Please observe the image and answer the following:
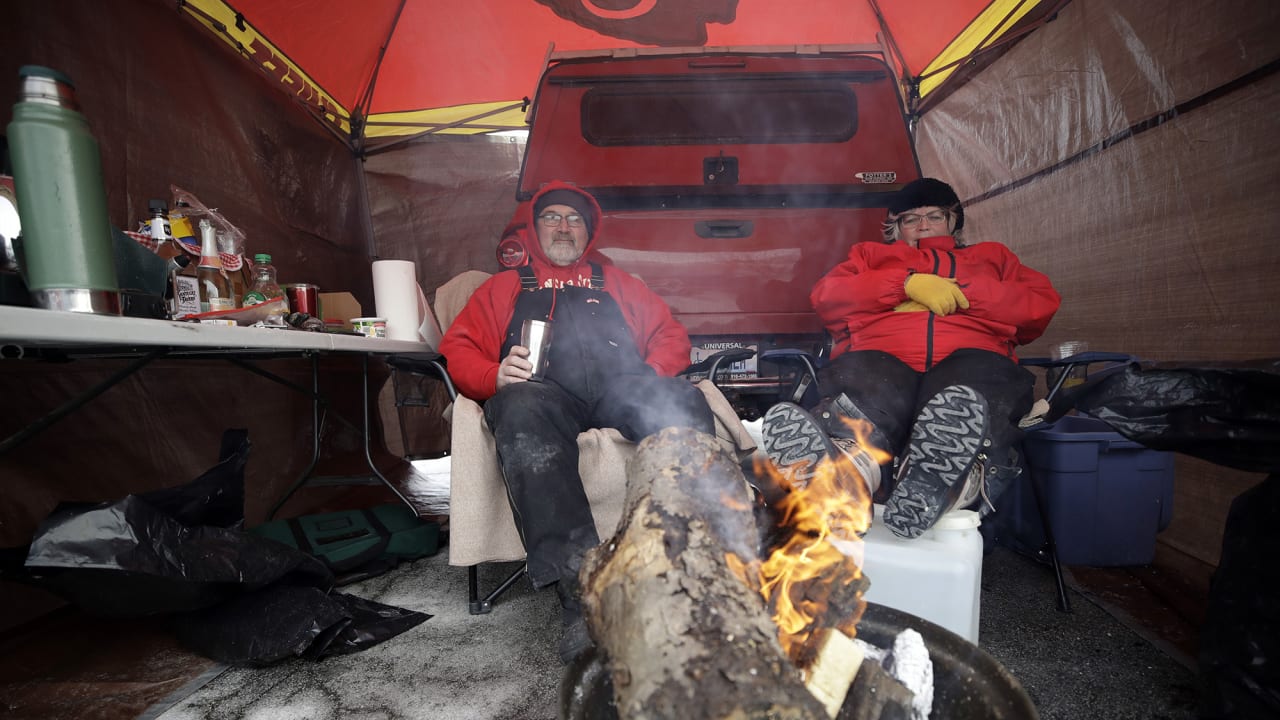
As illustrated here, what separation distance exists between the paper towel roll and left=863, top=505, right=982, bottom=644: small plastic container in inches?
76.5

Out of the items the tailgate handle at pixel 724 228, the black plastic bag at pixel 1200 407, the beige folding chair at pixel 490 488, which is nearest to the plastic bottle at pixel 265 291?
the beige folding chair at pixel 490 488

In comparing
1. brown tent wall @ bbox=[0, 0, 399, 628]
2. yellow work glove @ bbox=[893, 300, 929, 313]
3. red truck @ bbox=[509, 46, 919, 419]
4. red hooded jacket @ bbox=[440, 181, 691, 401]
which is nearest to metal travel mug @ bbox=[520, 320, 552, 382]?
red hooded jacket @ bbox=[440, 181, 691, 401]

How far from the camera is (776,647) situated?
0.62 m

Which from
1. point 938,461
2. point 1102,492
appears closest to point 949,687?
point 938,461

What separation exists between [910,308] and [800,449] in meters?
0.97

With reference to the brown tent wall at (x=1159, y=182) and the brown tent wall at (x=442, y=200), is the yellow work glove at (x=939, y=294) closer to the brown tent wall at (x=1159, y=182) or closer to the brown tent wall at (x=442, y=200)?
the brown tent wall at (x=1159, y=182)

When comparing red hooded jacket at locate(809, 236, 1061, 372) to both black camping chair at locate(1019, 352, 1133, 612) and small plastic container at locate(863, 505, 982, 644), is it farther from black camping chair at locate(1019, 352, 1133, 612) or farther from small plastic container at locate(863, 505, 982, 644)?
small plastic container at locate(863, 505, 982, 644)

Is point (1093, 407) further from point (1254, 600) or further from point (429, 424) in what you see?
point (429, 424)

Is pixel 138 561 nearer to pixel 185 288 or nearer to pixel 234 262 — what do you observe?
pixel 185 288

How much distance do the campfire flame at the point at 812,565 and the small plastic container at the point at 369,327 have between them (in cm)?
169

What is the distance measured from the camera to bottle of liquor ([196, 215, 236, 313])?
1682 mm

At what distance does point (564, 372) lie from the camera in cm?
202

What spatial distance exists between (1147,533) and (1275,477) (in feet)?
3.64

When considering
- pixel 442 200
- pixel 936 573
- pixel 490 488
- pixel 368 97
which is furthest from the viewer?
pixel 442 200
